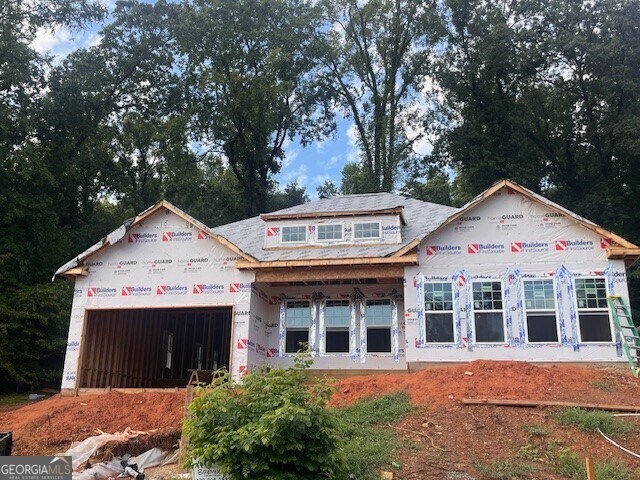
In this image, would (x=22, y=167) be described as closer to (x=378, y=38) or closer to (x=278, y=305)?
(x=278, y=305)

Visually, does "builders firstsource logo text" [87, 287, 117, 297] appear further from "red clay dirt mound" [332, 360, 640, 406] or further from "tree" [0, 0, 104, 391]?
"red clay dirt mound" [332, 360, 640, 406]

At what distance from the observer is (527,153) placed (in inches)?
1389

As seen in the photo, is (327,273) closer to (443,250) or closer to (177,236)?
(443,250)

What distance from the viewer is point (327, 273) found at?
17.4 meters

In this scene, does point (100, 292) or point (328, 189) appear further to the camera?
point (328, 189)

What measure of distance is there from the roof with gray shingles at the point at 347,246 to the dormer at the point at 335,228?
254 millimetres

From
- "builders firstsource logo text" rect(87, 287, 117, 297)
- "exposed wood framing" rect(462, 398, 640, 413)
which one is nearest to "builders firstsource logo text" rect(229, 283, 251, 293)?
"builders firstsource logo text" rect(87, 287, 117, 297)

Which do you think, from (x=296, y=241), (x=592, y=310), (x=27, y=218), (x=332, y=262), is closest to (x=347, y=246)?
(x=332, y=262)

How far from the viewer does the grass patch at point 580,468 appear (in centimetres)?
933

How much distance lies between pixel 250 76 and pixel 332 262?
23.9m

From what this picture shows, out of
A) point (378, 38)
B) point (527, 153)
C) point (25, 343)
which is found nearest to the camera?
point (25, 343)

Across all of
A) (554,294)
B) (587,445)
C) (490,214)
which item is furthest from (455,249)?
(587,445)

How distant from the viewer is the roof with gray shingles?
17875 millimetres

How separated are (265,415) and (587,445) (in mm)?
6183
